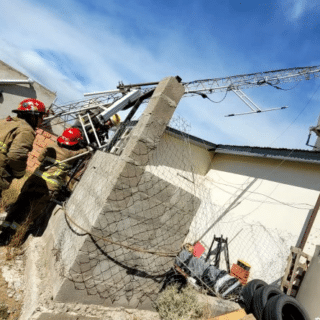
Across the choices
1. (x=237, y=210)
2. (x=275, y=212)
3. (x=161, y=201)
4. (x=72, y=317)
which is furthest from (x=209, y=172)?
(x=72, y=317)

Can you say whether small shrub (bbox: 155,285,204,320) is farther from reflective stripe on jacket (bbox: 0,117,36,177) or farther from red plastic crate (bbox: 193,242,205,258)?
red plastic crate (bbox: 193,242,205,258)

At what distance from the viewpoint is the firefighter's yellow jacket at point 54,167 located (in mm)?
4500

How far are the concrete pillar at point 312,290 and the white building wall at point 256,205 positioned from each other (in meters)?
1.19

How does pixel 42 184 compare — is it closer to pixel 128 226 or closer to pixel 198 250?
pixel 128 226

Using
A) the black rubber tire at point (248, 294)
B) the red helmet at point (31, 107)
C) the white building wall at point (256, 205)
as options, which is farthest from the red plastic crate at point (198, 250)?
the red helmet at point (31, 107)

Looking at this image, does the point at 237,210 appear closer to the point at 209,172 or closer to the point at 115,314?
the point at 209,172

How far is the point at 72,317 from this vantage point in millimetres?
2250

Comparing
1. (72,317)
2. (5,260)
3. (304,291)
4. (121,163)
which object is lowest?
(5,260)

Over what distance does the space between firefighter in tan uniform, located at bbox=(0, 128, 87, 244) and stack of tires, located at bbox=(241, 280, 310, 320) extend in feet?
13.4

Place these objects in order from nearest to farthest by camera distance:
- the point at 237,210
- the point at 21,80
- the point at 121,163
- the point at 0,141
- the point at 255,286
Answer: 1. the point at 121,163
2. the point at 0,141
3. the point at 255,286
4. the point at 237,210
5. the point at 21,80

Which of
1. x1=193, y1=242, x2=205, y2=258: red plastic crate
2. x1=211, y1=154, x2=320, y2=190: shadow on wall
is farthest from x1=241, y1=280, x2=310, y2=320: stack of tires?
x1=211, y1=154, x2=320, y2=190: shadow on wall

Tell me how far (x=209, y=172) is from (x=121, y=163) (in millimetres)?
8880

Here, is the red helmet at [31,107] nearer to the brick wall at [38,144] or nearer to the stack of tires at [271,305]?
the stack of tires at [271,305]

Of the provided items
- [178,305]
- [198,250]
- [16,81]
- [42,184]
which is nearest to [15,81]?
[16,81]
